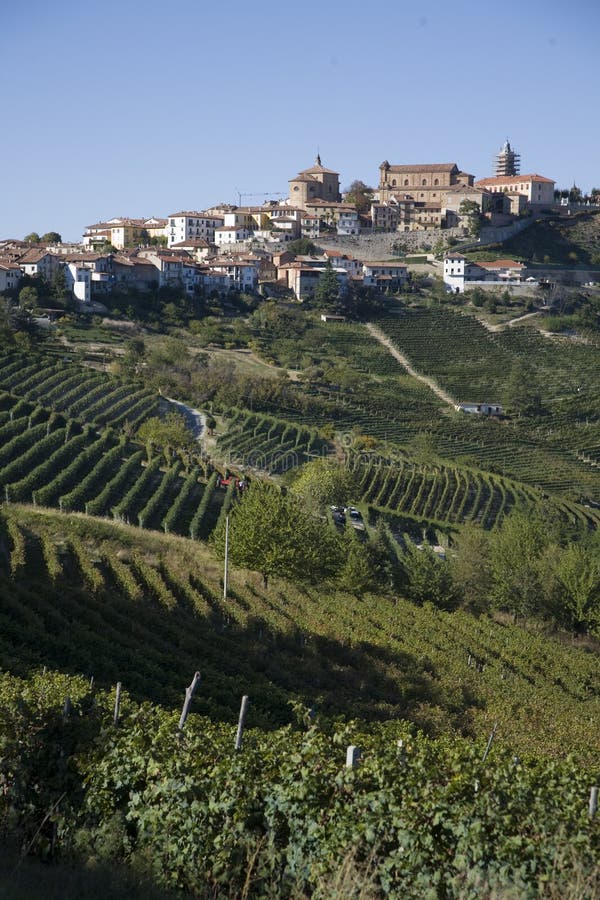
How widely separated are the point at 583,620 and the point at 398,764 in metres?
19.8

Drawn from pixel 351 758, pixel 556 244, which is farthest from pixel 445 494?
pixel 556 244

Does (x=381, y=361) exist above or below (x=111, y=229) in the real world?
below

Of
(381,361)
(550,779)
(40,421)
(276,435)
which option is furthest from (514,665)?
(381,361)

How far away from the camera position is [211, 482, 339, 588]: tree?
23.0 meters

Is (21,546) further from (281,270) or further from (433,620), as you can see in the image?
(281,270)

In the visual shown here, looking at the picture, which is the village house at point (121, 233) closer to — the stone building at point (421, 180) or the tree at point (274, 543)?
the stone building at point (421, 180)

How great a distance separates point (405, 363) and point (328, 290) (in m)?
13.2

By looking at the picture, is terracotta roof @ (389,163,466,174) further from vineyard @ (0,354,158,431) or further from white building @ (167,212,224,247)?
vineyard @ (0,354,158,431)

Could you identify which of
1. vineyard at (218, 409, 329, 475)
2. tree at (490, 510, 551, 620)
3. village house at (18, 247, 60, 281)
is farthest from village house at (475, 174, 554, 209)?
tree at (490, 510, 551, 620)

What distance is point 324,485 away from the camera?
37750 millimetres

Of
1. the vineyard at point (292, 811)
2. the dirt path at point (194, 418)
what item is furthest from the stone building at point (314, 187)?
the vineyard at point (292, 811)

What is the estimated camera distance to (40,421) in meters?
35.7

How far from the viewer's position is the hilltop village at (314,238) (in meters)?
79.7

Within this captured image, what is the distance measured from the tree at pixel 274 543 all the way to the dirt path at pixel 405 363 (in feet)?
135
